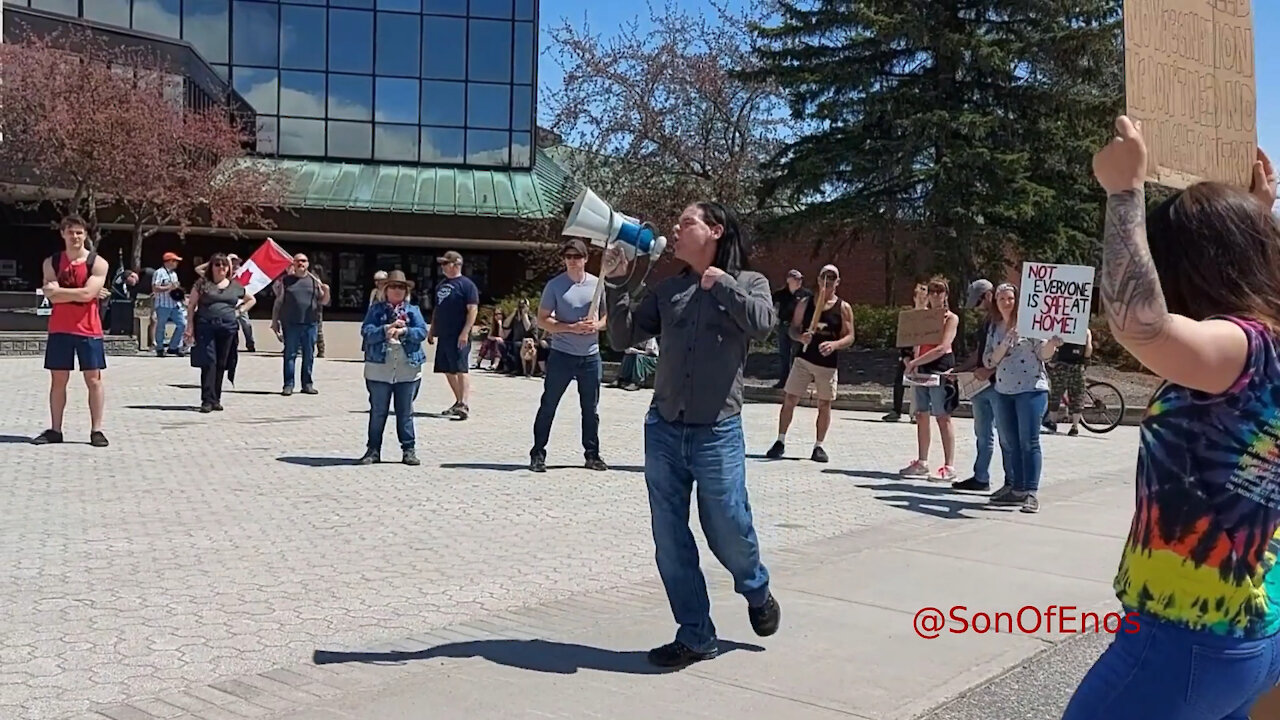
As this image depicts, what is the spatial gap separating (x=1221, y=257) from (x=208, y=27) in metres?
42.9

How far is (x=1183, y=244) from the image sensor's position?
2.68 meters

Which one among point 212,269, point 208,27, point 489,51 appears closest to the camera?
point 212,269

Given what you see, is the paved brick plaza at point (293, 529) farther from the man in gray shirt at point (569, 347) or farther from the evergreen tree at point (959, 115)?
the evergreen tree at point (959, 115)

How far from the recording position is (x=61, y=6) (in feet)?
126

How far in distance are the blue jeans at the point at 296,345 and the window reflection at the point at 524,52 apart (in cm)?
2747

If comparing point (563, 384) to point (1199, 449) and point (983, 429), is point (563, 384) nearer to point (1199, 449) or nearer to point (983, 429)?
point (983, 429)

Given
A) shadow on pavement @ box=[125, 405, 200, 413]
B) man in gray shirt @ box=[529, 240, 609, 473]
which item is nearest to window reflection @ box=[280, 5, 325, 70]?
shadow on pavement @ box=[125, 405, 200, 413]

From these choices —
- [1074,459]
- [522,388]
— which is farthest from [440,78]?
[1074,459]

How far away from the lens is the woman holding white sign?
369 inches

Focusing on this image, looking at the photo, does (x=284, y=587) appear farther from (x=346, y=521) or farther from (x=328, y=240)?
(x=328, y=240)

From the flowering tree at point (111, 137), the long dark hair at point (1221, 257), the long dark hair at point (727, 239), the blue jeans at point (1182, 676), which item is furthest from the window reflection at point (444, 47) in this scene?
the blue jeans at point (1182, 676)

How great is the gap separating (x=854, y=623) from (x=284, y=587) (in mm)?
2944

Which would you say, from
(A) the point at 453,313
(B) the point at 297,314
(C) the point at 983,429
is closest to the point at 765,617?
(C) the point at 983,429

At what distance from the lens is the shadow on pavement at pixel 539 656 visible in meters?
5.21
